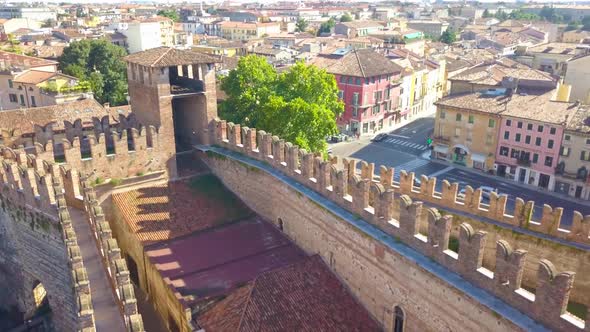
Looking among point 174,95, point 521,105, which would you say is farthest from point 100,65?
point 521,105

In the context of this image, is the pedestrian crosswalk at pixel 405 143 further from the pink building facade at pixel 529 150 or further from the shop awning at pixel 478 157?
the pink building facade at pixel 529 150

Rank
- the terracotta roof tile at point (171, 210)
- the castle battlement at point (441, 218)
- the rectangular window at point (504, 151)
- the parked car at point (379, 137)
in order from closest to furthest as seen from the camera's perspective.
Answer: the castle battlement at point (441, 218)
the terracotta roof tile at point (171, 210)
the rectangular window at point (504, 151)
the parked car at point (379, 137)

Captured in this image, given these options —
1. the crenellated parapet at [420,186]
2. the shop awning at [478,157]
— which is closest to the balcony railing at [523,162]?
the shop awning at [478,157]

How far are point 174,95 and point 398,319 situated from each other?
16176 mm

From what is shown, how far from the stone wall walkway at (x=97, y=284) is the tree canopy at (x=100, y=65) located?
46.5m

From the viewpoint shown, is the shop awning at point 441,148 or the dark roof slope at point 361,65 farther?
the dark roof slope at point 361,65

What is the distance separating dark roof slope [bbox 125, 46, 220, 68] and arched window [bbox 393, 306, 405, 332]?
1637cm

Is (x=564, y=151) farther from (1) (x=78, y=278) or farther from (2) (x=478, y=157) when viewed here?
(1) (x=78, y=278)

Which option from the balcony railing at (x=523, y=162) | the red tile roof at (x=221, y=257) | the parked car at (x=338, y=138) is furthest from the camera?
the parked car at (x=338, y=138)

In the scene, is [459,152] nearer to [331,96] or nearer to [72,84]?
[331,96]

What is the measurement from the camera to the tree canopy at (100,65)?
66688 millimetres

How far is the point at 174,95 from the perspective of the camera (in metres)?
26.3

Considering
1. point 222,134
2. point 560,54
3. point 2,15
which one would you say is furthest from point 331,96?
point 2,15

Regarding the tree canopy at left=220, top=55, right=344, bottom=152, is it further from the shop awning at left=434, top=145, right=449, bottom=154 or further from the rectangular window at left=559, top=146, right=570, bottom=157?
the rectangular window at left=559, top=146, right=570, bottom=157
